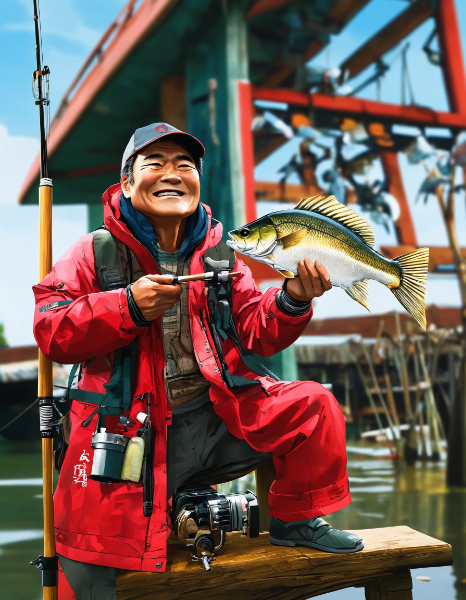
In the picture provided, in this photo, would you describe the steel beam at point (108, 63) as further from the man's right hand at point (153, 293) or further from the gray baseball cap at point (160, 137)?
the man's right hand at point (153, 293)

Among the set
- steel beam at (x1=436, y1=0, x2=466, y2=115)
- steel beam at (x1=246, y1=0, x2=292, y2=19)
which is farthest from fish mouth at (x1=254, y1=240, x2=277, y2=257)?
steel beam at (x1=436, y1=0, x2=466, y2=115)

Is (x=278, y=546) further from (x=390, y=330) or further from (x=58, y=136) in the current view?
(x=58, y=136)

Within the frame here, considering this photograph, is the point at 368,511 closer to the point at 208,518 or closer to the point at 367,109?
the point at 208,518

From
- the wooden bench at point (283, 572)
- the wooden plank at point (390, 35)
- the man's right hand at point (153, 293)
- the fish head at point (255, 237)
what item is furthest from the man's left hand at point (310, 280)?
the wooden plank at point (390, 35)

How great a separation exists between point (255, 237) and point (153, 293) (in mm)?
311

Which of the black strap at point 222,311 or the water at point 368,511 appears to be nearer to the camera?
the black strap at point 222,311

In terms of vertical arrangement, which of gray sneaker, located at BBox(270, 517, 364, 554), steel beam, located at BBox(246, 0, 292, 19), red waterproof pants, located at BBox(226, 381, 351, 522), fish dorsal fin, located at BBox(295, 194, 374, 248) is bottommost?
gray sneaker, located at BBox(270, 517, 364, 554)

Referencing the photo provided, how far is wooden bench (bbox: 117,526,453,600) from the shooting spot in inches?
67.4

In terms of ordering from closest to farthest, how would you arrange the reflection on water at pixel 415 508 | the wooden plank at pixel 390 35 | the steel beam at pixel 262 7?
the reflection on water at pixel 415 508 < the steel beam at pixel 262 7 < the wooden plank at pixel 390 35

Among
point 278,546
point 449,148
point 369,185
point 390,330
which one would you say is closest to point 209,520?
point 278,546

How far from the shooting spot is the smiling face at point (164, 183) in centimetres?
184

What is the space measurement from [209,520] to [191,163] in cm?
109

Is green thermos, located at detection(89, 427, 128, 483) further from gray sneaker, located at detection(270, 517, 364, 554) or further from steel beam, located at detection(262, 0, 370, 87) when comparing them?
steel beam, located at detection(262, 0, 370, 87)

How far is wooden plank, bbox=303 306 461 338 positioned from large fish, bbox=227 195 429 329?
3.67 metres
